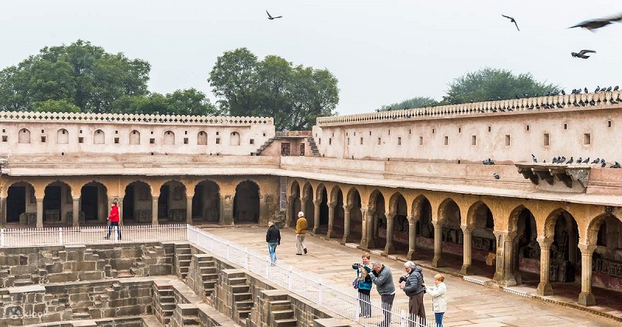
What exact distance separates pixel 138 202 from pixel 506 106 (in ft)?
64.0

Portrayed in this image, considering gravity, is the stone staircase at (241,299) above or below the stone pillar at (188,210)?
below

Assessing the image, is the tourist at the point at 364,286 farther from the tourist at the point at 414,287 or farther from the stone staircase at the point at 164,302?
the stone staircase at the point at 164,302

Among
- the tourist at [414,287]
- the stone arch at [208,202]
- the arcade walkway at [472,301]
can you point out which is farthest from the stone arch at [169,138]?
the tourist at [414,287]

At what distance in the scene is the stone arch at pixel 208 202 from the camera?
39125 millimetres

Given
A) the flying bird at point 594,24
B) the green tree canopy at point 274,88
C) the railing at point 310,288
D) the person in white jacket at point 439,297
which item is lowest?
the railing at point 310,288

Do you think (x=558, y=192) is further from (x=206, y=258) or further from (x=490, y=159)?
(x=206, y=258)

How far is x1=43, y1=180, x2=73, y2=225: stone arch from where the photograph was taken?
120 feet

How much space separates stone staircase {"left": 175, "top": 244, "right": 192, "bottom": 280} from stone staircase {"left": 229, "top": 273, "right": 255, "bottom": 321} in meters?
6.50

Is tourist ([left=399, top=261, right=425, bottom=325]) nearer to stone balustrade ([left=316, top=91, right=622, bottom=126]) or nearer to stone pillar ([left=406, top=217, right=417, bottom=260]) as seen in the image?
stone balustrade ([left=316, top=91, right=622, bottom=126])

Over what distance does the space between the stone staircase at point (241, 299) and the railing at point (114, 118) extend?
1907 cm

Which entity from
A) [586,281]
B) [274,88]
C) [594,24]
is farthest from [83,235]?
[274,88]

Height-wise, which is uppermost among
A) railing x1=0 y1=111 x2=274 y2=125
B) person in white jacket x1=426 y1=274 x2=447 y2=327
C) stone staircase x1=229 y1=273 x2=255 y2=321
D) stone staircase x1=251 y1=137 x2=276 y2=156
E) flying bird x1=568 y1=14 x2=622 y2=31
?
railing x1=0 y1=111 x2=274 y2=125

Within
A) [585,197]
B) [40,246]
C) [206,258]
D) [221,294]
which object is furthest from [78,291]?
[585,197]

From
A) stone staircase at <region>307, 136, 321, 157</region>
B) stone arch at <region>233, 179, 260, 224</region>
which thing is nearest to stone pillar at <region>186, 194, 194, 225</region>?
stone arch at <region>233, 179, 260, 224</region>
